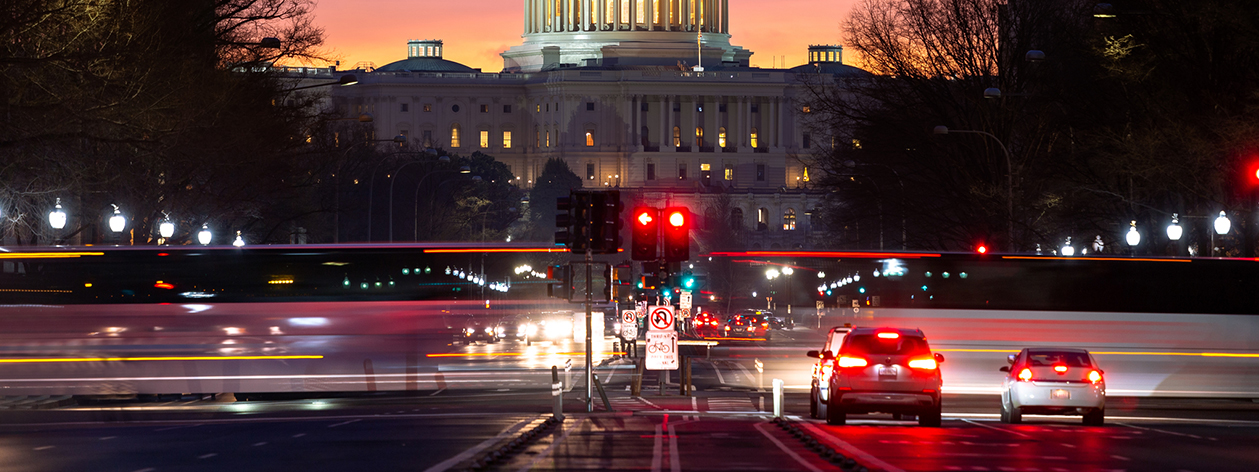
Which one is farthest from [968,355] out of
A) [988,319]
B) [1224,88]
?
[1224,88]

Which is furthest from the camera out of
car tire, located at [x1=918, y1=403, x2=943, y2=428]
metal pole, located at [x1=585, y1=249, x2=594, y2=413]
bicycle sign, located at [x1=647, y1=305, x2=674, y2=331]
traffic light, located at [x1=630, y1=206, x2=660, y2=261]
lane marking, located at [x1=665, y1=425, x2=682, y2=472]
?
bicycle sign, located at [x1=647, y1=305, x2=674, y2=331]

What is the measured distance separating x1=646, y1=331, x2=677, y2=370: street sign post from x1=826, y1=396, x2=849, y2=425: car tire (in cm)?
804

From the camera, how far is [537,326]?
135ft

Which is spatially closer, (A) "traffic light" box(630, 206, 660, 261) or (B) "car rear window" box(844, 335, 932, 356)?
(B) "car rear window" box(844, 335, 932, 356)

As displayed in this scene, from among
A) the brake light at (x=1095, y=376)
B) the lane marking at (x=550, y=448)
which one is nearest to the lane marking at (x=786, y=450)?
the lane marking at (x=550, y=448)

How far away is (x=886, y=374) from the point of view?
2786 cm

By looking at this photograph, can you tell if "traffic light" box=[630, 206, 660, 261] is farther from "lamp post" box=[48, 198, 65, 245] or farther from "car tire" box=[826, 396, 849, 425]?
"lamp post" box=[48, 198, 65, 245]

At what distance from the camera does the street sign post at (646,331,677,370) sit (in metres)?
36.6

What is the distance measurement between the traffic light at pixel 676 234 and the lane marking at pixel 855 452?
887 centimetres

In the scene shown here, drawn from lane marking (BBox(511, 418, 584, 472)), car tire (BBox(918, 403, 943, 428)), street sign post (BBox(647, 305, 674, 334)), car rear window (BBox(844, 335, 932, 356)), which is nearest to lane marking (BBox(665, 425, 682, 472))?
lane marking (BBox(511, 418, 584, 472))

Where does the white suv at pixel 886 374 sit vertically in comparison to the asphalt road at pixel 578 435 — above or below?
above

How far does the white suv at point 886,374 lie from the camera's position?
2786cm

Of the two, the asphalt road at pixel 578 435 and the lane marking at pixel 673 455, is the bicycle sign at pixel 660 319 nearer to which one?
the asphalt road at pixel 578 435

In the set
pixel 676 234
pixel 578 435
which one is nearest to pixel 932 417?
pixel 578 435
